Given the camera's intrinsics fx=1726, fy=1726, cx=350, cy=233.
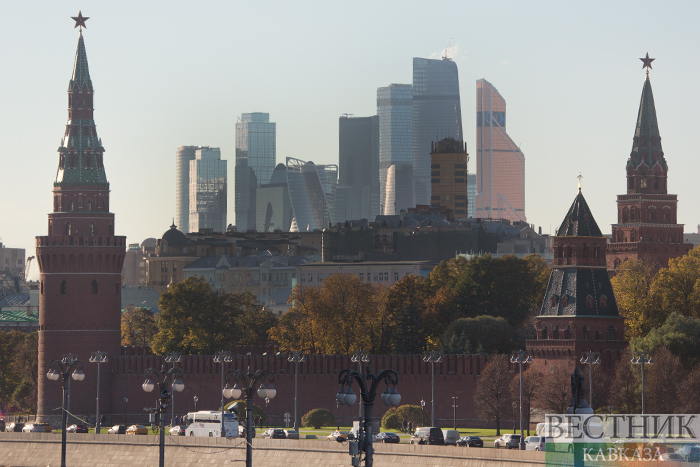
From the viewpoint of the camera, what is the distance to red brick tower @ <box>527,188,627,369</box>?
128750mm

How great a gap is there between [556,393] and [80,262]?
1891 inches

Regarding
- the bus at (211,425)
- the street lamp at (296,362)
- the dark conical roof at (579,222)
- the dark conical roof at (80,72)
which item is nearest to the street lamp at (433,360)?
the street lamp at (296,362)

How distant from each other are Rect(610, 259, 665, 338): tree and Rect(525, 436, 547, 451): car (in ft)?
105

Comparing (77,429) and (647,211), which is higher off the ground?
(647,211)

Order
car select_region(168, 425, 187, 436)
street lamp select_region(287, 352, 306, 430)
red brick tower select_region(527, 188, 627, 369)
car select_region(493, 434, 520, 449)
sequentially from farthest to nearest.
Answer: street lamp select_region(287, 352, 306, 430) → red brick tower select_region(527, 188, 627, 369) → car select_region(168, 425, 187, 436) → car select_region(493, 434, 520, 449)

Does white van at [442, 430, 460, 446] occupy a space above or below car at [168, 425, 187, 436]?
above

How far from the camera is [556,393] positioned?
405ft

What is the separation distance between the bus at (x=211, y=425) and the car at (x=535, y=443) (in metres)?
23.9

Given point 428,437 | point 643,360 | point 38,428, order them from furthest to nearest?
point 38,428
point 428,437
point 643,360

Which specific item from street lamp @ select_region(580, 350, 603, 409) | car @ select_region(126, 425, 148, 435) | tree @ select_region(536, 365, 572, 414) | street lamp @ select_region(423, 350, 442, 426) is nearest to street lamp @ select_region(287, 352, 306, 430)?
street lamp @ select_region(423, 350, 442, 426)

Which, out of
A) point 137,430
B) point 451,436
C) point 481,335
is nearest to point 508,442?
point 451,436

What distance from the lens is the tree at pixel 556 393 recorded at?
122 metres

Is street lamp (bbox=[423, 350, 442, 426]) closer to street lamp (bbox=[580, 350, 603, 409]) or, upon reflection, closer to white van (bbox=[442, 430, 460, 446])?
street lamp (bbox=[580, 350, 603, 409])

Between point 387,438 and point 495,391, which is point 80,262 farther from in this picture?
point 387,438
